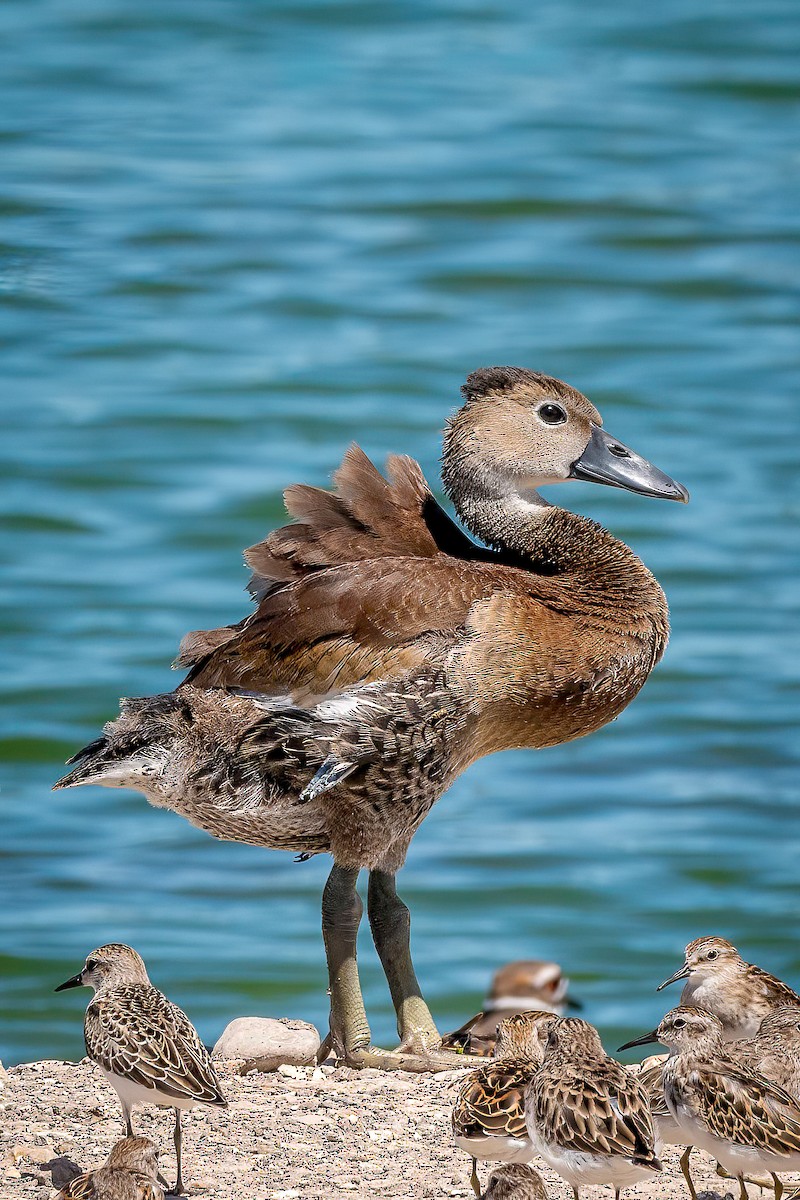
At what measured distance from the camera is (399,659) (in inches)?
315

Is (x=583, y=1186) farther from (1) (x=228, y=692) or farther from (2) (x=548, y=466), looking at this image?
(2) (x=548, y=466)

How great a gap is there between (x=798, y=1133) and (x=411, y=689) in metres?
2.35

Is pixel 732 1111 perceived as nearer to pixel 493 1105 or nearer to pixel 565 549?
pixel 493 1105

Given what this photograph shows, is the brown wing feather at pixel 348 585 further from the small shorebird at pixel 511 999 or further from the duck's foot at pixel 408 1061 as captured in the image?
the small shorebird at pixel 511 999

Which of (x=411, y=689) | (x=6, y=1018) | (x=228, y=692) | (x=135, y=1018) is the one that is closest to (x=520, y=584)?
(x=411, y=689)

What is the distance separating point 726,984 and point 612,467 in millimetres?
2231

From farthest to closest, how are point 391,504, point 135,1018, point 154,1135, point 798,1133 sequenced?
point 391,504 → point 154,1135 → point 135,1018 → point 798,1133

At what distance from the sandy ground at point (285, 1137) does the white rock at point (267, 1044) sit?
28 cm

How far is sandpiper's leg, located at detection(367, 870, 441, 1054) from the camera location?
28.5 feet

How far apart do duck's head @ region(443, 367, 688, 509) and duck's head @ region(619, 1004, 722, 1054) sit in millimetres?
2618

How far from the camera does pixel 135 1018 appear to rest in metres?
6.82

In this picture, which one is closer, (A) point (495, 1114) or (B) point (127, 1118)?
(A) point (495, 1114)

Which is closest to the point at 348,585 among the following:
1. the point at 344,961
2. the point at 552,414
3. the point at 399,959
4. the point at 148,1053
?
the point at 552,414

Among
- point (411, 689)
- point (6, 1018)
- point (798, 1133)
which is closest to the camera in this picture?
point (798, 1133)
